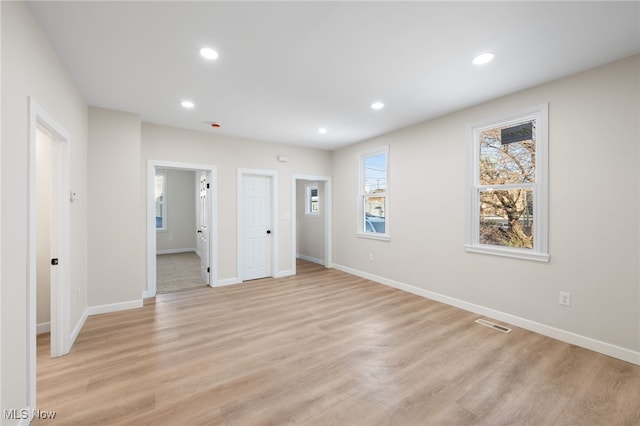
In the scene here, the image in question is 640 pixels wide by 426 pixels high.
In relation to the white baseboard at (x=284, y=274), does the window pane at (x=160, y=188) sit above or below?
above

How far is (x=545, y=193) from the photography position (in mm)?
2941

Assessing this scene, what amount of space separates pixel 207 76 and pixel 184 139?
2095 mm

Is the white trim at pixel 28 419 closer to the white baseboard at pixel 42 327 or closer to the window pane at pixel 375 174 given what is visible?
the white baseboard at pixel 42 327

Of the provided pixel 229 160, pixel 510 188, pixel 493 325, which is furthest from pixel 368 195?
pixel 493 325

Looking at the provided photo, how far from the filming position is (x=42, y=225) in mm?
2996

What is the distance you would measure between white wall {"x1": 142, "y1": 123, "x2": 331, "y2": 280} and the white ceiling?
0.80 m

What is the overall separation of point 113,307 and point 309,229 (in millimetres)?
4508

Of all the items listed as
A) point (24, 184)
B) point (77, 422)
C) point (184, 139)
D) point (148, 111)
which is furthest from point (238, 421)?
point (184, 139)

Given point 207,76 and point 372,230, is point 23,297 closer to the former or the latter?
point 207,76

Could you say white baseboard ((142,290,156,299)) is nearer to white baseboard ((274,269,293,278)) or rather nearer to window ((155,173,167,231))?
white baseboard ((274,269,293,278))

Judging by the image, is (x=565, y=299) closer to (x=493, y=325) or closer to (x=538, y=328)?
(x=538, y=328)

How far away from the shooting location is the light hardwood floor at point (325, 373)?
182 cm

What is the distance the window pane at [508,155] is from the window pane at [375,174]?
5.79ft

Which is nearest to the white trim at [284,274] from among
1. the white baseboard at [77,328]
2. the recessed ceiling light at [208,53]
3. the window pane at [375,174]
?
the window pane at [375,174]
